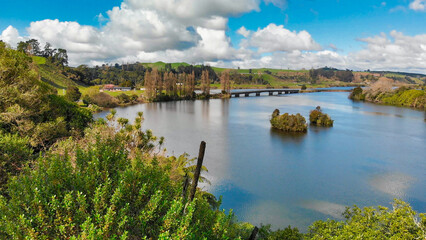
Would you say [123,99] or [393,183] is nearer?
[393,183]

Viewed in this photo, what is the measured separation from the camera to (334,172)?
995 inches

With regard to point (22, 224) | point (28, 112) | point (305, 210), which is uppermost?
point (28, 112)

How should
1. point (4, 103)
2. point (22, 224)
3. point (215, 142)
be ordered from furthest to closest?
point (215, 142) → point (4, 103) → point (22, 224)

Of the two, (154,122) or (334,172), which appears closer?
(334,172)

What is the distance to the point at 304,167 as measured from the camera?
86.6ft

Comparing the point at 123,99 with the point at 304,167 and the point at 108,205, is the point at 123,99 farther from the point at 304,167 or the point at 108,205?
the point at 108,205

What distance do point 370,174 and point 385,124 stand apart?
1359 inches

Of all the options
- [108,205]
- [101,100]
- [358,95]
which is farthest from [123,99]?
A: [358,95]

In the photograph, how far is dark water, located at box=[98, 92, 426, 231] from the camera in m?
18.7

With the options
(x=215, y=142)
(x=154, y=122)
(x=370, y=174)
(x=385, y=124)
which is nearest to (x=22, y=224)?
(x=370, y=174)

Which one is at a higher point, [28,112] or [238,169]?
[28,112]

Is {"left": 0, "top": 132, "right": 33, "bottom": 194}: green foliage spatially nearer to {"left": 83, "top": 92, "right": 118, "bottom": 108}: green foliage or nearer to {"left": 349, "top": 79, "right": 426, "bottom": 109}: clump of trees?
{"left": 83, "top": 92, "right": 118, "bottom": 108}: green foliage

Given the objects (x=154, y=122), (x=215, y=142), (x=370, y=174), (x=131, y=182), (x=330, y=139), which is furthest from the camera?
(x=154, y=122)

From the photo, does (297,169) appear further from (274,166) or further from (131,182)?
(131,182)
